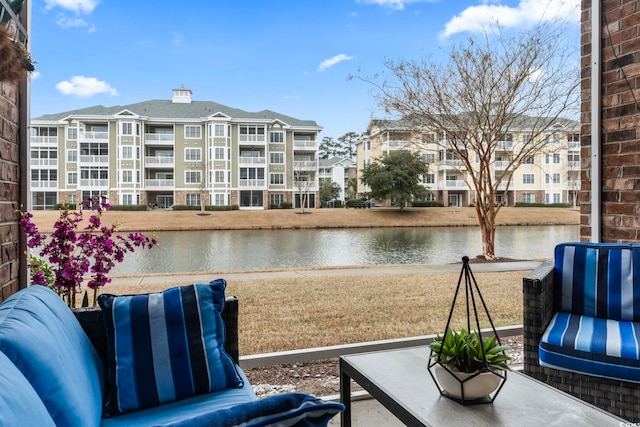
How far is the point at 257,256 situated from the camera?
693 centimetres

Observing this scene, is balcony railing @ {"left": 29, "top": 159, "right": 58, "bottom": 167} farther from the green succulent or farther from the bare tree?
the green succulent

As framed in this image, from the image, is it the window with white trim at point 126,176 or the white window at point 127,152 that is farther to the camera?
the white window at point 127,152

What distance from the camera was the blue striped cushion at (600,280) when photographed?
1.88 meters

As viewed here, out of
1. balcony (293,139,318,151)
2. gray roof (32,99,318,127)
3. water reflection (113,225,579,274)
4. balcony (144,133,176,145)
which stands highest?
gray roof (32,99,318,127)

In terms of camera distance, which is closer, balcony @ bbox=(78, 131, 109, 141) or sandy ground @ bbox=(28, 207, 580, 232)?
sandy ground @ bbox=(28, 207, 580, 232)

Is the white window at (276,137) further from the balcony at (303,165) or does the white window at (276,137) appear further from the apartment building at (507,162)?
the apartment building at (507,162)

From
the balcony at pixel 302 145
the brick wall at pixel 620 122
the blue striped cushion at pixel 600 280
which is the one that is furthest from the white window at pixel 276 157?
the blue striped cushion at pixel 600 280

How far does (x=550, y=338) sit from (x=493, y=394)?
74cm

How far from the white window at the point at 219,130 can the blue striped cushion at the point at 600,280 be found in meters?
14.6

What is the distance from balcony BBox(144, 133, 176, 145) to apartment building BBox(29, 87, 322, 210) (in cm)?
3

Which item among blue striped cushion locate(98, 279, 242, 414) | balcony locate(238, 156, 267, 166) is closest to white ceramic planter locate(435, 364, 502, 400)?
blue striped cushion locate(98, 279, 242, 414)

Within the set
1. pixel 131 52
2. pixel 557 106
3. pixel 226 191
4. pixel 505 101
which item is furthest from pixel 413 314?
pixel 226 191

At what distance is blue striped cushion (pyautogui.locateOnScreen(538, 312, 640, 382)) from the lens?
148cm

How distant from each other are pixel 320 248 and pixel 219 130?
9.33 meters
